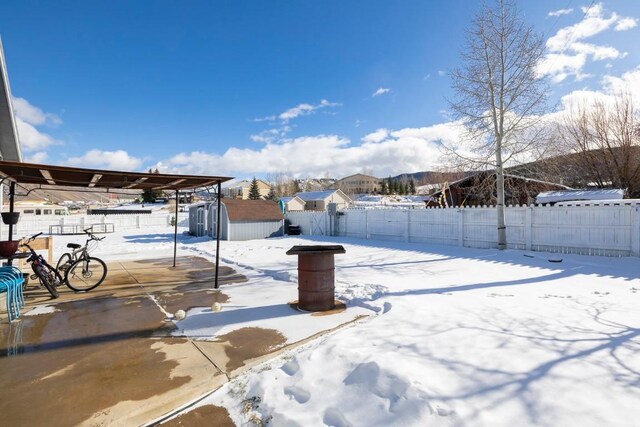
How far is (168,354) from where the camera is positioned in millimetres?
3723

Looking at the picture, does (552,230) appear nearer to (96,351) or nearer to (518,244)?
(518,244)

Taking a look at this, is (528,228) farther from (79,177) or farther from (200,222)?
(200,222)

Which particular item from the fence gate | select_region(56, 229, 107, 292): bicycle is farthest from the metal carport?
the fence gate

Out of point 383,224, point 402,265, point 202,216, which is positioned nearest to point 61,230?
point 202,216

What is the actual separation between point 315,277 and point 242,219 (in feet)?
46.4

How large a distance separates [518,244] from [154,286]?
1083cm

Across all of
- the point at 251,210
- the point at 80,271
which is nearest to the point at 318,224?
the point at 251,210

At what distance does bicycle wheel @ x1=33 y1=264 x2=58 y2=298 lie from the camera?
6031mm

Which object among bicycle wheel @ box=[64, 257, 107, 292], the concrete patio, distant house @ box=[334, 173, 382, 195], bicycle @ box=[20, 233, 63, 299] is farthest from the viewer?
distant house @ box=[334, 173, 382, 195]

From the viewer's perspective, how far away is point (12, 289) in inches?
191

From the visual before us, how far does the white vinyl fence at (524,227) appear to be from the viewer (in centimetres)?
907

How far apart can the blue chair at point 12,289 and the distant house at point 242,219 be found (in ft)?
42.3

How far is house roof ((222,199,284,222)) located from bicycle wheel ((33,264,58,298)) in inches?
468

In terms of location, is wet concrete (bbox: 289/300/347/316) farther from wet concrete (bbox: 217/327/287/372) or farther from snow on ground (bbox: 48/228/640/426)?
wet concrete (bbox: 217/327/287/372)
